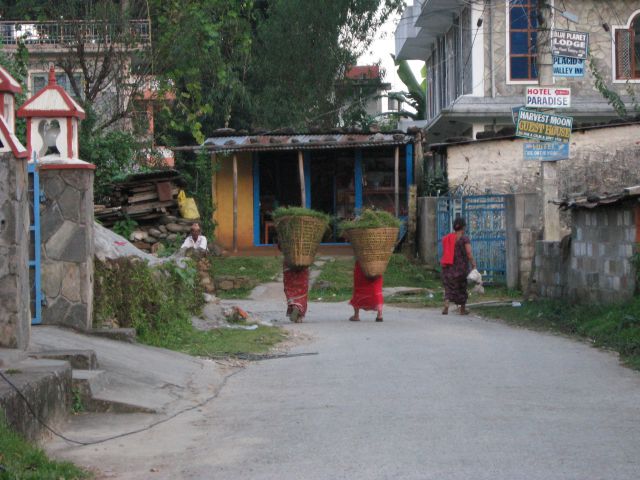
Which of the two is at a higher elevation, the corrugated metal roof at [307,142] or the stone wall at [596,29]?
the stone wall at [596,29]

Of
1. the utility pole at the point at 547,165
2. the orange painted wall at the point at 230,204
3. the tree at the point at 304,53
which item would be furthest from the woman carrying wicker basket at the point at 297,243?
the tree at the point at 304,53

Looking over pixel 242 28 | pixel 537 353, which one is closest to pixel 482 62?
pixel 242 28

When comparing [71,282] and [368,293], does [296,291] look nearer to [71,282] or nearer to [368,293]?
[368,293]

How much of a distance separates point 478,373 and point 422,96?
103ft

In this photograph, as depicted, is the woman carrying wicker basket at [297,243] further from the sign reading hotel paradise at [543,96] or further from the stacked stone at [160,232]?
the stacked stone at [160,232]

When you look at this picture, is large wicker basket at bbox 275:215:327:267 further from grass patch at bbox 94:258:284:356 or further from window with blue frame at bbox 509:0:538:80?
window with blue frame at bbox 509:0:538:80

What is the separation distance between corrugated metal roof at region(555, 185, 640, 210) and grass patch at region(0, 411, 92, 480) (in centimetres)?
926

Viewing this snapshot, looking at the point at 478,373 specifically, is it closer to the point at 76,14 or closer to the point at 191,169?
the point at 76,14

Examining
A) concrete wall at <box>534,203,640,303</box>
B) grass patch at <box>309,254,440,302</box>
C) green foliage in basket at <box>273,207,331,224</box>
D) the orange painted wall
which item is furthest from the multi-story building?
green foliage in basket at <box>273,207,331,224</box>

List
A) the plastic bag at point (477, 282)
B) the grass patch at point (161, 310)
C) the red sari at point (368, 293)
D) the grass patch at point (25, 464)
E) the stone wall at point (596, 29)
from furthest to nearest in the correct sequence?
the stone wall at point (596, 29)
the plastic bag at point (477, 282)
the red sari at point (368, 293)
the grass patch at point (161, 310)
the grass patch at point (25, 464)

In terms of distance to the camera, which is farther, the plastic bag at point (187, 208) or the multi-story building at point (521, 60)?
the multi-story building at point (521, 60)

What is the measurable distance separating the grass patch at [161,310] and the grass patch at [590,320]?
4190 millimetres

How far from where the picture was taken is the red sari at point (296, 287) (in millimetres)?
16078

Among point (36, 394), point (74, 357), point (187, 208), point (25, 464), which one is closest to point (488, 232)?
point (187, 208)
